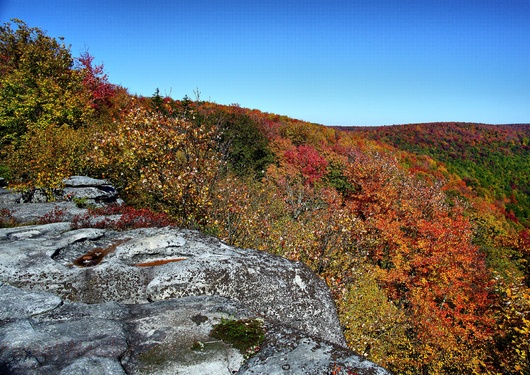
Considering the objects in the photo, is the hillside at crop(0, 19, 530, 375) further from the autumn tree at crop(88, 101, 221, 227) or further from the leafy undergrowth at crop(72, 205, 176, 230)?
the leafy undergrowth at crop(72, 205, 176, 230)

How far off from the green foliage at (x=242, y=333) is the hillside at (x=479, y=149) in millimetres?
100569

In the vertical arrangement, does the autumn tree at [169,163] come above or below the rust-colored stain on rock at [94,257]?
above

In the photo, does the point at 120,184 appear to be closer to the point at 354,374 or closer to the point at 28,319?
the point at 28,319

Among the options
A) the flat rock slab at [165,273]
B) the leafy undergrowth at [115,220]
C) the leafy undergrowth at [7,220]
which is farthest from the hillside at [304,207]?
the flat rock slab at [165,273]

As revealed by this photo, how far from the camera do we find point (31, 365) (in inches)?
175

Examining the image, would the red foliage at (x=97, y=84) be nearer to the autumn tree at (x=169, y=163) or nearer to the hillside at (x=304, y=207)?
the hillside at (x=304, y=207)

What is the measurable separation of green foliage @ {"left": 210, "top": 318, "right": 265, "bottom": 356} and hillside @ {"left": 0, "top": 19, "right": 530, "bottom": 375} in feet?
15.6

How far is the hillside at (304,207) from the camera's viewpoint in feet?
54.2

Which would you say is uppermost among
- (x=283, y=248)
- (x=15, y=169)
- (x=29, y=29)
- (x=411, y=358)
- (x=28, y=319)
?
(x=29, y=29)

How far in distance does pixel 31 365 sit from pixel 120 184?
16.8 metres

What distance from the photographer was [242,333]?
5.66 metres

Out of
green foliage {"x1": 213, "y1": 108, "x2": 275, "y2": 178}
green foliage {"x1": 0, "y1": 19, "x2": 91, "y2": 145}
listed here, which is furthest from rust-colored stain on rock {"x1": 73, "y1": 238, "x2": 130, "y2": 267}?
green foliage {"x1": 213, "y1": 108, "x2": 275, "y2": 178}

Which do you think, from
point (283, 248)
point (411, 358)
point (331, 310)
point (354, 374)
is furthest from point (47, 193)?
point (411, 358)

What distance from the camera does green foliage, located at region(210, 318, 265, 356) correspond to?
17.7ft
